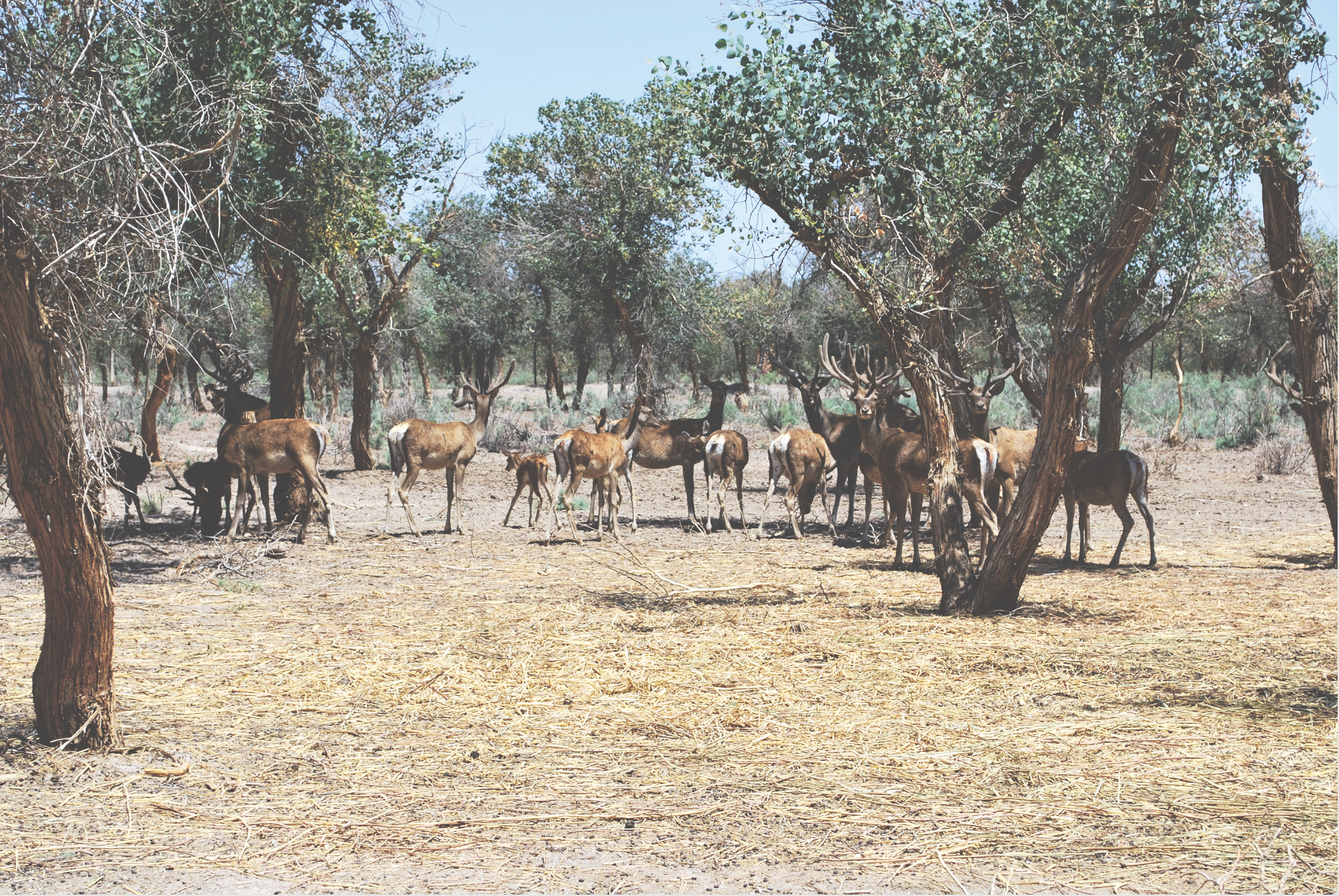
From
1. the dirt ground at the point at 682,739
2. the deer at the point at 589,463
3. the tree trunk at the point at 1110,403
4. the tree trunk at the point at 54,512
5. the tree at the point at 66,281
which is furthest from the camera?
the tree trunk at the point at 1110,403

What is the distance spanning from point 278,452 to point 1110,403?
447 inches

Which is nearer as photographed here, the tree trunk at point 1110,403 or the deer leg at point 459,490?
the deer leg at point 459,490

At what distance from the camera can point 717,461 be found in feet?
54.7

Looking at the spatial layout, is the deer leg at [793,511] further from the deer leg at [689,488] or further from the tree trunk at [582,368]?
the tree trunk at [582,368]

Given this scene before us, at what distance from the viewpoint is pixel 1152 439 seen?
90.0 feet

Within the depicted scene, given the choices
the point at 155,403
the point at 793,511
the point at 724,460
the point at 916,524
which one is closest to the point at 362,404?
the point at 155,403

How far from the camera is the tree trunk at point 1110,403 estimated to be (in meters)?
15.5

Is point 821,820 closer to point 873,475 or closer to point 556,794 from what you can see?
point 556,794

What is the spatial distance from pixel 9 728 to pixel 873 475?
11438mm

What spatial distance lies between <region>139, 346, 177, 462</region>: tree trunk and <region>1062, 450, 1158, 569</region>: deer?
11763 millimetres

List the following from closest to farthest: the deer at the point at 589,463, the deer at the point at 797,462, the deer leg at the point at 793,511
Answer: the deer at the point at 589,463
the deer leg at the point at 793,511
the deer at the point at 797,462

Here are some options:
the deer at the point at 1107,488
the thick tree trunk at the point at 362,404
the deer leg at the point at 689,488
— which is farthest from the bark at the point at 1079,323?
the thick tree trunk at the point at 362,404

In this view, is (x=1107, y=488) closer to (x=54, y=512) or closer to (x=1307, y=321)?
(x=1307, y=321)

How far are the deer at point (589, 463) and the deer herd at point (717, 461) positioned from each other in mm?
21
